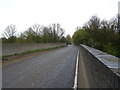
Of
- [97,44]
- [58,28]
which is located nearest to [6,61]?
[97,44]

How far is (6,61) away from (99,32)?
87.4ft

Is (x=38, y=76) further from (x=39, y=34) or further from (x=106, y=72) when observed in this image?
(x=39, y=34)

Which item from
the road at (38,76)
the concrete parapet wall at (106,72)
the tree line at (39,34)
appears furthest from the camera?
the tree line at (39,34)

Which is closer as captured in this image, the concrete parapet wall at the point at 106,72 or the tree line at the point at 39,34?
the concrete parapet wall at the point at 106,72

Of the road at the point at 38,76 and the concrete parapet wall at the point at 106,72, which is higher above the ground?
the concrete parapet wall at the point at 106,72

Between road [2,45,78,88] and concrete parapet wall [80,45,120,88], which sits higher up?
concrete parapet wall [80,45,120,88]

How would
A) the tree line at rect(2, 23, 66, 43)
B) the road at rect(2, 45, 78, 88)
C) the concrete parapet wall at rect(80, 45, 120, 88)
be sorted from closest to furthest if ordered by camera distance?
1. the concrete parapet wall at rect(80, 45, 120, 88)
2. the road at rect(2, 45, 78, 88)
3. the tree line at rect(2, 23, 66, 43)

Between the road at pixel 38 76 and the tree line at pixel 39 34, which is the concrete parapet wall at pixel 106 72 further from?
the tree line at pixel 39 34

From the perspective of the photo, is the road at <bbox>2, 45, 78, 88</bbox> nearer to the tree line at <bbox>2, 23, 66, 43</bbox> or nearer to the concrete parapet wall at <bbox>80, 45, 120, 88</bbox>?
the concrete parapet wall at <bbox>80, 45, 120, 88</bbox>

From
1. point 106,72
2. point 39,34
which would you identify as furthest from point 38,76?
point 39,34

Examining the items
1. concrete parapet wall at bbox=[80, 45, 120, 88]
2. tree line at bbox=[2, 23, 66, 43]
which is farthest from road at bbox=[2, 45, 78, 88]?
tree line at bbox=[2, 23, 66, 43]

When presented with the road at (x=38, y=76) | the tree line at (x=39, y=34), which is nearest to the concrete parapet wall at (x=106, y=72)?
the road at (x=38, y=76)

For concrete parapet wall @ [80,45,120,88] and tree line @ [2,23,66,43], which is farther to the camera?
tree line @ [2,23,66,43]

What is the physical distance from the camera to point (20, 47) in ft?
80.6
